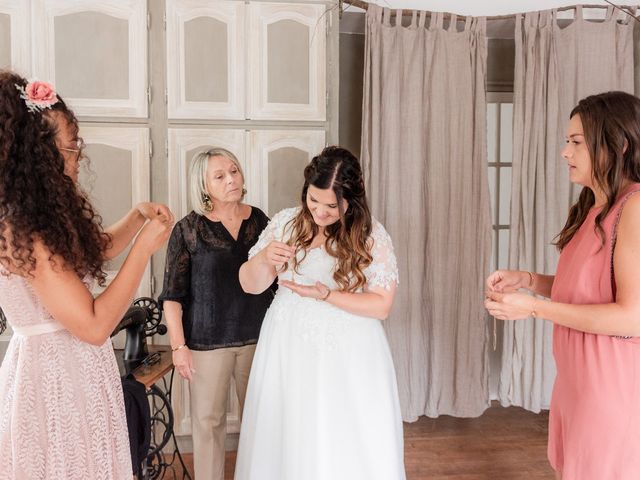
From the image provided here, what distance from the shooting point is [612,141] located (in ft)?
4.90

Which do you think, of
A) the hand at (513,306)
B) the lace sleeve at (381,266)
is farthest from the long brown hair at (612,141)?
the lace sleeve at (381,266)

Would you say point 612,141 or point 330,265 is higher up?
point 612,141

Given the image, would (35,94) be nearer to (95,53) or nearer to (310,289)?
(310,289)

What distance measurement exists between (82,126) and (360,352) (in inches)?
73.0

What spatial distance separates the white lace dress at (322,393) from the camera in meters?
1.93

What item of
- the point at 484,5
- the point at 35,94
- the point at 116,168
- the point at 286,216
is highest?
the point at 484,5

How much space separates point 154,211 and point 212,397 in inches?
39.1

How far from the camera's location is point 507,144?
12.8 ft

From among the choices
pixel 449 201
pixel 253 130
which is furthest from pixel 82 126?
pixel 449 201

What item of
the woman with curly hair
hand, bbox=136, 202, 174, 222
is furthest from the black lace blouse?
the woman with curly hair

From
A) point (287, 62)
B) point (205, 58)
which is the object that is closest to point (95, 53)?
point (205, 58)

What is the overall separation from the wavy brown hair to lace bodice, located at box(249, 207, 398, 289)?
0.02m

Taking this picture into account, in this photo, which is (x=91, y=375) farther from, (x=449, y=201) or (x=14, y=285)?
(x=449, y=201)

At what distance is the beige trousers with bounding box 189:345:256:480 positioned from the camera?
2.28 meters
